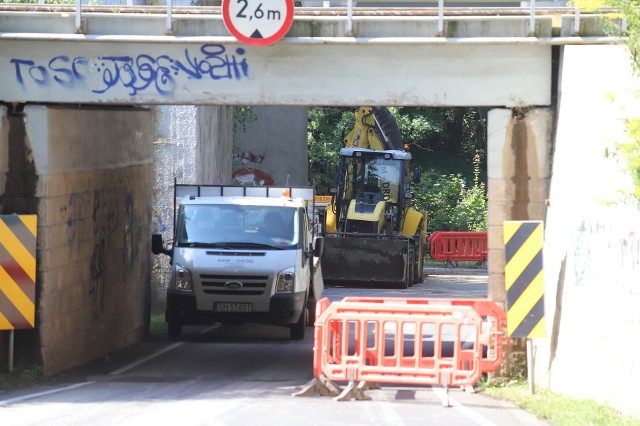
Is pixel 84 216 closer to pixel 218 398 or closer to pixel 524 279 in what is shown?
pixel 218 398

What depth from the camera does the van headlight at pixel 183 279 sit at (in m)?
19.2

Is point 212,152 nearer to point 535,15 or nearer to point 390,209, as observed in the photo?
point 390,209

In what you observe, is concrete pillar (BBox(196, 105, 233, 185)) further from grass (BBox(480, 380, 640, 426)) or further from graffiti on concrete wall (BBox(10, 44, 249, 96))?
grass (BBox(480, 380, 640, 426))

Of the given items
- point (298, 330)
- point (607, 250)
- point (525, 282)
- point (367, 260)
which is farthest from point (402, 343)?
point (367, 260)

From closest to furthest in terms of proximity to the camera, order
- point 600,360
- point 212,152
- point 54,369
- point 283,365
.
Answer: point 600,360 → point 54,369 → point 283,365 → point 212,152

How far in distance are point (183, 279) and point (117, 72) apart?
5.11 m

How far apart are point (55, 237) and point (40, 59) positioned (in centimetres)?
231

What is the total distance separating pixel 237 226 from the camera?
1952 cm

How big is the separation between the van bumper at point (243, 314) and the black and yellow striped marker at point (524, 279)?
656cm

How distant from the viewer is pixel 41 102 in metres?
15.1

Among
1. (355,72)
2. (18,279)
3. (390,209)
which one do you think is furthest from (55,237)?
(390,209)

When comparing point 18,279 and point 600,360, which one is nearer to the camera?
point 600,360

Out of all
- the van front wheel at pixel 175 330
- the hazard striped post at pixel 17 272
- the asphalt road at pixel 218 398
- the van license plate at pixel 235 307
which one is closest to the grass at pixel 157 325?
the van front wheel at pixel 175 330

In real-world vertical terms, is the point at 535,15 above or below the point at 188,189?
above
